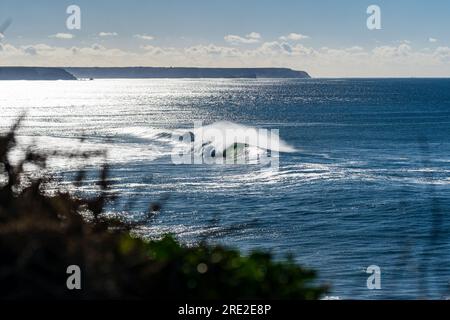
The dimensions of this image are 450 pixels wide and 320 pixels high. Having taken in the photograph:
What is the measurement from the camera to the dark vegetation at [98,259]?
3119mm

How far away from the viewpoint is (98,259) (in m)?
3.13

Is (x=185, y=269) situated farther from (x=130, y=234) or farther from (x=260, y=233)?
(x=260, y=233)

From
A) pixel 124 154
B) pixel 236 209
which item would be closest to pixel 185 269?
pixel 236 209

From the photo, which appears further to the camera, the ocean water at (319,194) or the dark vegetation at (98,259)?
the ocean water at (319,194)

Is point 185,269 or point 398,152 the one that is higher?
point 185,269

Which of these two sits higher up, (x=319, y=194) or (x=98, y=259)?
(x=98, y=259)

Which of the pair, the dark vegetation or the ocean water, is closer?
the dark vegetation

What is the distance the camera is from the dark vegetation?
312cm

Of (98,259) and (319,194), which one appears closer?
(98,259)

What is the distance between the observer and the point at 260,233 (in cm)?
4100

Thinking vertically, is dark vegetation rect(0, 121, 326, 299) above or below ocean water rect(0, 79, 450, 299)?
above

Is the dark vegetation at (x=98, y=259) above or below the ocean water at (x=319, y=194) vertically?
above
